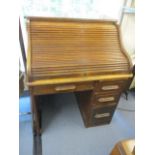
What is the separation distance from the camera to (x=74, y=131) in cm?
163

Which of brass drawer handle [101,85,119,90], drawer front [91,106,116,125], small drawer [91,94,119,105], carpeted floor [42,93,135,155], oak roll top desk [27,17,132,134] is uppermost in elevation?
oak roll top desk [27,17,132,134]

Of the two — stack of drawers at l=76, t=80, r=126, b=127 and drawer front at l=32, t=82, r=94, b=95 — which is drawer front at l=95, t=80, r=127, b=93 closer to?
stack of drawers at l=76, t=80, r=126, b=127

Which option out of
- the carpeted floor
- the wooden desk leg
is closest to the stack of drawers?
the carpeted floor

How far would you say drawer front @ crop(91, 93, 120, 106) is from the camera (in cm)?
144

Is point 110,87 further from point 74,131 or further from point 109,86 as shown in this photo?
point 74,131

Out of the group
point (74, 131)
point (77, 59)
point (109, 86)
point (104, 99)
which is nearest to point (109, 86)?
point (109, 86)

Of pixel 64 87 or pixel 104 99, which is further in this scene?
pixel 104 99

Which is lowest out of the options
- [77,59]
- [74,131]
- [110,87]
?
[74,131]

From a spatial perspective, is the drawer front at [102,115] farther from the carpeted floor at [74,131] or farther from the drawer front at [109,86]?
the drawer front at [109,86]

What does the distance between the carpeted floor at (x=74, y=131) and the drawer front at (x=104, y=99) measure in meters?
0.36

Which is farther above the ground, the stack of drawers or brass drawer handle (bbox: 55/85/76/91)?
brass drawer handle (bbox: 55/85/76/91)

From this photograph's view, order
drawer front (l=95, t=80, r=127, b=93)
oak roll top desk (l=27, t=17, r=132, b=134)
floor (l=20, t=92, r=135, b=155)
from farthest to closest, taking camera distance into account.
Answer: floor (l=20, t=92, r=135, b=155) → drawer front (l=95, t=80, r=127, b=93) → oak roll top desk (l=27, t=17, r=132, b=134)

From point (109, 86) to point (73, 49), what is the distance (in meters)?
0.43
